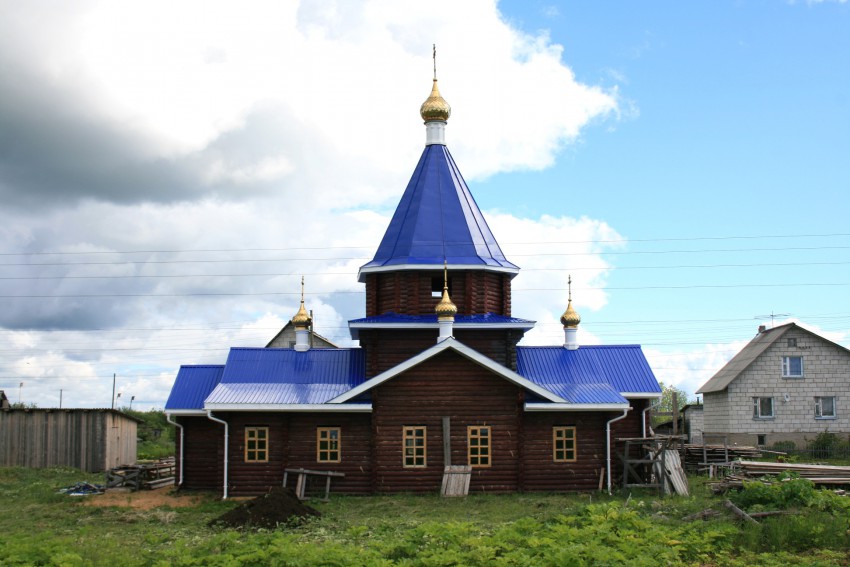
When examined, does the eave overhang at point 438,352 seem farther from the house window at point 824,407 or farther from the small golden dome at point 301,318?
the house window at point 824,407

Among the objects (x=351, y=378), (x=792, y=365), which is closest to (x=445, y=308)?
(x=351, y=378)

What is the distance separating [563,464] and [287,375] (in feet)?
24.9

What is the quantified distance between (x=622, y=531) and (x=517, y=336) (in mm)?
10003

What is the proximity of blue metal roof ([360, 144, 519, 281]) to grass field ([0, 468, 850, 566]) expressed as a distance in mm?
7003

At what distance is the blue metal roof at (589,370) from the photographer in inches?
903

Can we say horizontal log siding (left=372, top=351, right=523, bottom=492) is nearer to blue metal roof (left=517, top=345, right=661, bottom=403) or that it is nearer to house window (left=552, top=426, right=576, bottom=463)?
house window (left=552, top=426, right=576, bottom=463)

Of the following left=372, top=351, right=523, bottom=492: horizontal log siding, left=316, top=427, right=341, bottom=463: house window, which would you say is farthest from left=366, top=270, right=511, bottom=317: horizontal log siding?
left=316, top=427, right=341, bottom=463: house window

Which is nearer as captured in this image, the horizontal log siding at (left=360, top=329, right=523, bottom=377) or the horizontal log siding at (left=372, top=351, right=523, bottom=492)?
the horizontal log siding at (left=372, top=351, right=523, bottom=492)

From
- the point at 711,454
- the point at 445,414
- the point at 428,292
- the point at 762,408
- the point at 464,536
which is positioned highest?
the point at 428,292

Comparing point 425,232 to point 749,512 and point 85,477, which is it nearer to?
point 749,512

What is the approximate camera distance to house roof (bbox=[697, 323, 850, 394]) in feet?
114

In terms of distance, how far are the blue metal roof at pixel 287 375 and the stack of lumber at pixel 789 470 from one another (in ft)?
31.2

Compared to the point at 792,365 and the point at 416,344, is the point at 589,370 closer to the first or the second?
the point at 416,344

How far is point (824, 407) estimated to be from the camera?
115 feet
